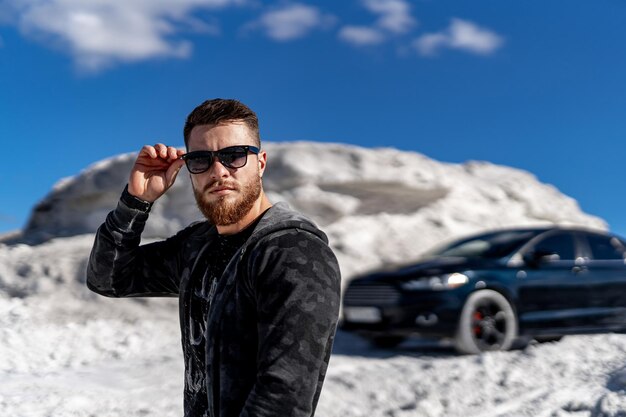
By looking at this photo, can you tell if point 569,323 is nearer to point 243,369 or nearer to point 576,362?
point 576,362

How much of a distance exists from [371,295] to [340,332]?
147 cm

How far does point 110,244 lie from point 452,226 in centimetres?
1285

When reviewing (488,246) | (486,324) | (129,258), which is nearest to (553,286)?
(488,246)

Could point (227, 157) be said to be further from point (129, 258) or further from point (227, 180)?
point (129, 258)

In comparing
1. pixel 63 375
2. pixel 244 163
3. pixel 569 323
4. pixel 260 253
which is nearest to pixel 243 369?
pixel 260 253

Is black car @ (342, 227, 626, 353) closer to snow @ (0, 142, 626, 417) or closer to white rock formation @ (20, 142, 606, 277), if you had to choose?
snow @ (0, 142, 626, 417)

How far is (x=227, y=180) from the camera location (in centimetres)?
219

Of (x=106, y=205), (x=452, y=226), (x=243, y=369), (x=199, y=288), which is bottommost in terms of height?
(x=243, y=369)

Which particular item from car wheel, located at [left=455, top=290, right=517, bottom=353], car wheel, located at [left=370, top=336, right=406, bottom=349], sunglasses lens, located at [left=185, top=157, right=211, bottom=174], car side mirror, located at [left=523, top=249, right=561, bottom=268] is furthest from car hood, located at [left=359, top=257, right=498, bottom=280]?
sunglasses lens, located at [left=185, top=157, right=211, bottom=174]

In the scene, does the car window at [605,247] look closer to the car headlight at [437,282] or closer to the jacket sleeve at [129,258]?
the car headlight at [437,282]

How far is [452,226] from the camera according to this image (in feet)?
48.9

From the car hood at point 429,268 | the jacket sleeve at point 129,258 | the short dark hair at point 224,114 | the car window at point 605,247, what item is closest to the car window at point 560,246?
the car window at point 605,247

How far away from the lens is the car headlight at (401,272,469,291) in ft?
26.9

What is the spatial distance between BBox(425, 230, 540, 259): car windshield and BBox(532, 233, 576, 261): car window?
16 cm
